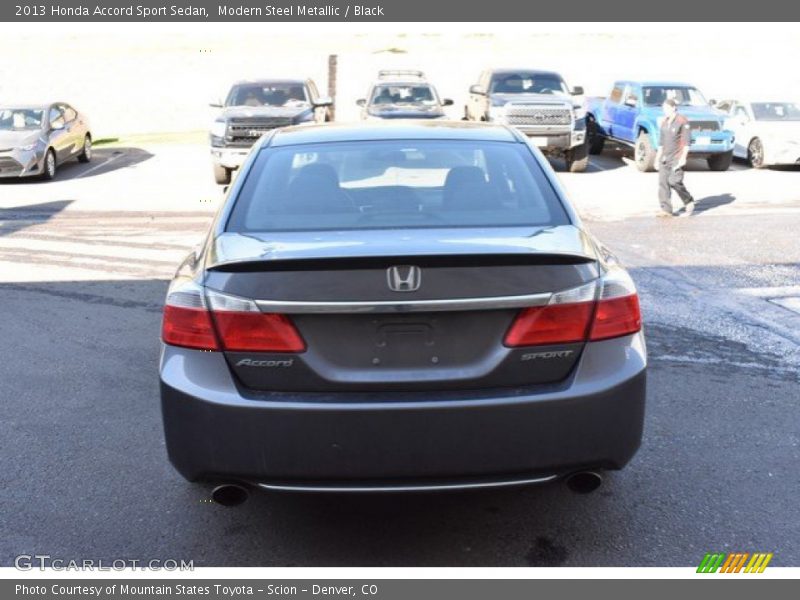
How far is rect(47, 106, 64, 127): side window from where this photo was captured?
20984mm

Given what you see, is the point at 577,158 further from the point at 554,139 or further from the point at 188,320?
the point at 188,320

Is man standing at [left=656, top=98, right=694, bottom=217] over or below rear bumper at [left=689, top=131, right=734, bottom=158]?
over

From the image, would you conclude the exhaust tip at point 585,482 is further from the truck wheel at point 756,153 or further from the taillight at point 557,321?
the truck wheel at point 756,153

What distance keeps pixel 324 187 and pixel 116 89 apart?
117ft

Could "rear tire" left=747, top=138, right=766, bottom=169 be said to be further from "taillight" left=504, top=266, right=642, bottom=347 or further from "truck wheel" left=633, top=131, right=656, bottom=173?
"taillight" left=504, top=266, right=642, bottom=347

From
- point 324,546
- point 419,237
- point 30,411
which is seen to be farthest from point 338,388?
point 30,411

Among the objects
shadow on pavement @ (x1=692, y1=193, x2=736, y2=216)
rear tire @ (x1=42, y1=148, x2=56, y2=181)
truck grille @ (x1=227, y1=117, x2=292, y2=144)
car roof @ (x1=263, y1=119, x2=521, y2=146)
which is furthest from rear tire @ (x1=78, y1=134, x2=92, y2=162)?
car roof @ (x1=263, y1=119, x2=521, y2=146)

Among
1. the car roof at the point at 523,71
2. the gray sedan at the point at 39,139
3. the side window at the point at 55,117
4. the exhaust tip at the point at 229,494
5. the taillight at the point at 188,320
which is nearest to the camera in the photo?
the taillight at the point at 188,320

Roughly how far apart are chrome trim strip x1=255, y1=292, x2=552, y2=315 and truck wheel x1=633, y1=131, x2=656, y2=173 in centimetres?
1743

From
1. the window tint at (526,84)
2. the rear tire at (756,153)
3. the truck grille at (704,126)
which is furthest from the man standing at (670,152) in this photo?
the rear tire at (756,153)

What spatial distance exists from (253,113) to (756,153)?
11187 mm

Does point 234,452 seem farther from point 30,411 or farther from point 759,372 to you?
point 759,372

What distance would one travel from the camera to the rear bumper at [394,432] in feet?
10.7

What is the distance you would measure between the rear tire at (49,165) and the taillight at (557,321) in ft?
61.2
